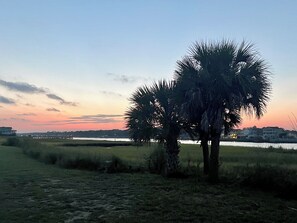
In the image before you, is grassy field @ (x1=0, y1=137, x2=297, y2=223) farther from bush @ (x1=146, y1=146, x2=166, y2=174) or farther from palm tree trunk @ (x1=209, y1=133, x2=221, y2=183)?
bush @ (x1=146, y1=146, x2=166, y2=174)

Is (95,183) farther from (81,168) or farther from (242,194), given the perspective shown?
(81,168)

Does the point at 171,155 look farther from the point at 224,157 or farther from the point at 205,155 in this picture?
the point at 224,157

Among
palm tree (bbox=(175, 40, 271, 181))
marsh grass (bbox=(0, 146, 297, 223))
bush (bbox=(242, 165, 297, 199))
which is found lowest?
marsh grass (bbox=(0, 146, 297, 223))

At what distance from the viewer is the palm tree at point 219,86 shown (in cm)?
1453

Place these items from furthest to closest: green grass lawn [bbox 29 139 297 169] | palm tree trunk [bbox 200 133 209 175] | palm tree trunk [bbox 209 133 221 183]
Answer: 1. green grass lawn [bbox 29 139 297 169]
2. palm tree trunk [bbox 200 133 209 175]
3. palm tree trunk [bbox 209 133 221 183]

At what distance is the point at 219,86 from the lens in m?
14.6

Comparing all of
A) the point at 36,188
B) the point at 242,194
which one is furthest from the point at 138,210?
the point at 36,188

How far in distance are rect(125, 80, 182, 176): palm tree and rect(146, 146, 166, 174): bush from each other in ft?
4.43

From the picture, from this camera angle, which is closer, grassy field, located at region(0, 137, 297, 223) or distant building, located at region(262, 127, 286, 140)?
grassy field, located at region(0, 137, 297, 223)

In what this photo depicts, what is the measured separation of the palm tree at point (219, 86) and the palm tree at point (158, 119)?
6.56 feet

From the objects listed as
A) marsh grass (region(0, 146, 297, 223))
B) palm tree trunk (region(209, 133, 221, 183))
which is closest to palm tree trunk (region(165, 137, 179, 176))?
marsh grass (region(0, 146, 297, 223))

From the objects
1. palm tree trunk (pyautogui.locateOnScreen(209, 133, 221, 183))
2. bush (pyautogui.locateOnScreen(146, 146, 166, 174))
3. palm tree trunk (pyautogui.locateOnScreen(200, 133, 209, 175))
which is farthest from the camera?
bush (pyautogui.locateOnScreen(146, 146, 166, 174))

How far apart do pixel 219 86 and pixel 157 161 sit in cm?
678

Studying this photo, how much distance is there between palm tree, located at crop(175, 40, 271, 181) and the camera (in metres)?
14.5
